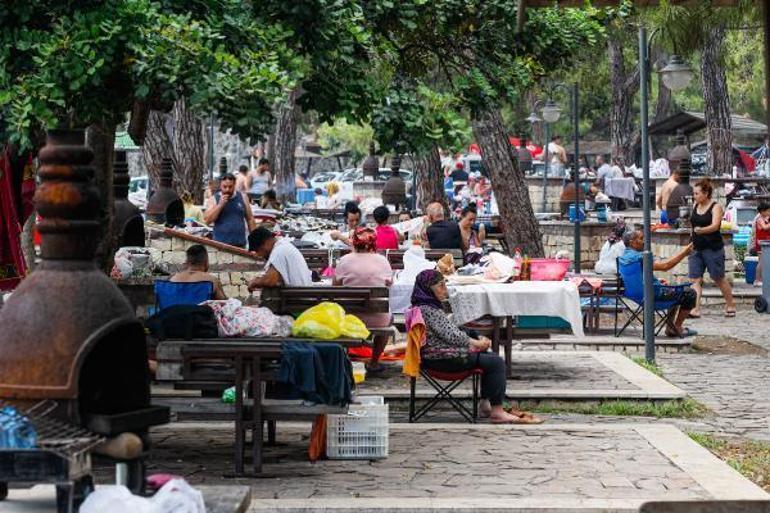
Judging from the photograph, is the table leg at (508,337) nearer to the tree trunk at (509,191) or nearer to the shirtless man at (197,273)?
the shirtless man at (197,273)

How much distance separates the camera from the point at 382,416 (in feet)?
36.6

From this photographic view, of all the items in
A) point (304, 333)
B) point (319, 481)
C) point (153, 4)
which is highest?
point (153, 4)

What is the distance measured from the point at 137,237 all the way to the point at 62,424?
8.07 meters

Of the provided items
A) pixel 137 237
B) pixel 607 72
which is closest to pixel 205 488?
pixel 137 237

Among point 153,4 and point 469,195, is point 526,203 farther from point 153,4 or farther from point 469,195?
point 469,195

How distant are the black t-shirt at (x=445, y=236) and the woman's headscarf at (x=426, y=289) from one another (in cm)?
776

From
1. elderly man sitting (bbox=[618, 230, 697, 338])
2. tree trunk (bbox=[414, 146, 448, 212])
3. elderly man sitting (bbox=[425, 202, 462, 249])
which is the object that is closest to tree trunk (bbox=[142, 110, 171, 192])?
elderly man sitting (bbox=[425, 202, 462, 249])

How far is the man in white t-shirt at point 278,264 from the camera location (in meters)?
14.5

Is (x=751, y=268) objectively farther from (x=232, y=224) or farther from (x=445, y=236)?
(x=232, y=224)

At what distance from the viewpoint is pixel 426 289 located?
41.5 ft

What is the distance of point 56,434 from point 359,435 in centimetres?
472

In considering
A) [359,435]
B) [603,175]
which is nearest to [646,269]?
[359,435]

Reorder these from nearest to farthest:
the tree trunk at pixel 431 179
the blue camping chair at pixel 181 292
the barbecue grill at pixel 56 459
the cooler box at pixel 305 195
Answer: the barbecue grill at pixel 56 459, the blue camping chair at pixel 181 292, the tree trunk at pixel 431 179, the cooler box at pixel 305 195

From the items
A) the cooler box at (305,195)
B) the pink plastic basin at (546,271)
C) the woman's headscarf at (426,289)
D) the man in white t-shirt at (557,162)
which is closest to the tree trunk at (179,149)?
the pink plastic basin at (546,271)
